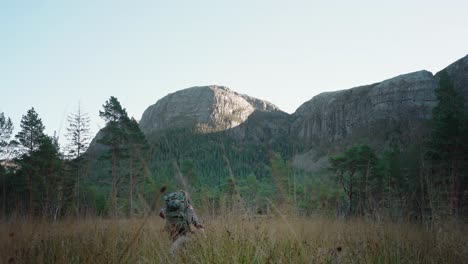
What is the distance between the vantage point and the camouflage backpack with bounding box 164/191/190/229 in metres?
4.77

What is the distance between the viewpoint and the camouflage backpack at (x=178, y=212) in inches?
188

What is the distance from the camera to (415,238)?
495 centimetres

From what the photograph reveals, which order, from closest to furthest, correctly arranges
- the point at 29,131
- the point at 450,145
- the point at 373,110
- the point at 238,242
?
the point at 238,242
the point at 450,145
the point at 29,131
the point at 373,110

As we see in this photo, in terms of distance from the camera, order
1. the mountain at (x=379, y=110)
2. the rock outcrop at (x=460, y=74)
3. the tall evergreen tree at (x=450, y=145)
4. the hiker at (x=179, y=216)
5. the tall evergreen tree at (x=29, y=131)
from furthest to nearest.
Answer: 1. the mountain at (x=379, y=110)
2. the rock outcrop at (x=460, y=74)
3. the tall evergreen tree at (x=29, y=131)
4. the tall evergreen tree at (x=450, y=145)
5. the hiker at (x=179, y=216)

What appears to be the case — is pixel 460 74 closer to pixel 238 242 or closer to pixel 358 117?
pixel 358 117

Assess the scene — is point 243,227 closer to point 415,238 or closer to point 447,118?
point 415,238

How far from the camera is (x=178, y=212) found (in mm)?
4820

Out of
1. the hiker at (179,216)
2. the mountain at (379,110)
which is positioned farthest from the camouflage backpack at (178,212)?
the mountain at (379,110)

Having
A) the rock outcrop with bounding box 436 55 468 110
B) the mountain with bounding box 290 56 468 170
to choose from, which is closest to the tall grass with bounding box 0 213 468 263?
the mountain with bounding box 290 56 468 170

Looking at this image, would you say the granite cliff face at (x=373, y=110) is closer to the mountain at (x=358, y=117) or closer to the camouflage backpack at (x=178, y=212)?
the mountain at (x=358, y=117)

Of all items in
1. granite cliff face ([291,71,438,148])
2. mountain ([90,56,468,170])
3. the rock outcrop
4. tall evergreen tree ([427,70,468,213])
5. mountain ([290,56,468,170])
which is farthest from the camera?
granite cliff face ([291,71,438,148])

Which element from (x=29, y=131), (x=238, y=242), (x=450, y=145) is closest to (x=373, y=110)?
(x=450, y=145)

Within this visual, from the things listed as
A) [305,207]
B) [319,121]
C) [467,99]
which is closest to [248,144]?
[319,121]

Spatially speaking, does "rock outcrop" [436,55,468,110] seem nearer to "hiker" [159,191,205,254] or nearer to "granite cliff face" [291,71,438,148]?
"granite cliff face" [291,71,438,148]
